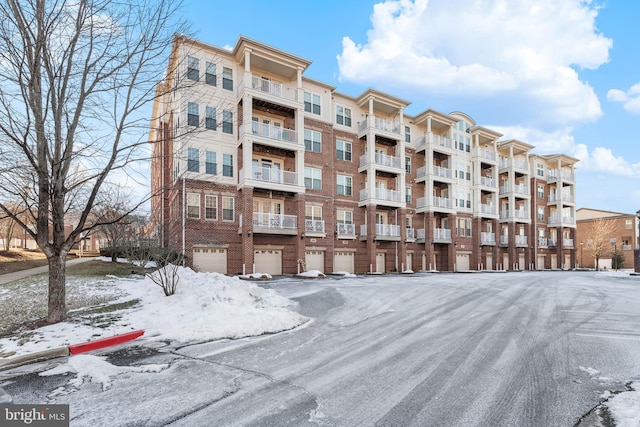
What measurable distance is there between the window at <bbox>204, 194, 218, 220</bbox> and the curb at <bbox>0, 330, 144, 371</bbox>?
15823 millimetres

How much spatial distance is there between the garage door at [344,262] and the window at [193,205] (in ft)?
39.1

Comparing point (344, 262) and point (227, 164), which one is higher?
point (227, 164)

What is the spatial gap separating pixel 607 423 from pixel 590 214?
2970 inches

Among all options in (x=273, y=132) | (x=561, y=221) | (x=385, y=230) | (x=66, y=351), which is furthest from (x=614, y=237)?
(x=66, y=351)

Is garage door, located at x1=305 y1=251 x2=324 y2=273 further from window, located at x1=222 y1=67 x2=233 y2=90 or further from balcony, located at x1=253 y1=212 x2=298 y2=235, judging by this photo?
window, located at x1=222 y1=67 x2=233 y2=90

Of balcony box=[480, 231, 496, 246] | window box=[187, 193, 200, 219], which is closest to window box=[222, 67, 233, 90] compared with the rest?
window box=[187, 193, 200, 219]

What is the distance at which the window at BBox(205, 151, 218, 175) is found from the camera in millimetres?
22978

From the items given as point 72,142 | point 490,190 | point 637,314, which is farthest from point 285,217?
point 490,190

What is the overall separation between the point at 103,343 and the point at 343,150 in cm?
2549

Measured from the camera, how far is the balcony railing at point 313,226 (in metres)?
26.3

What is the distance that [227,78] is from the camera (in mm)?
24172

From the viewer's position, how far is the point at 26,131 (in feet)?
23.9

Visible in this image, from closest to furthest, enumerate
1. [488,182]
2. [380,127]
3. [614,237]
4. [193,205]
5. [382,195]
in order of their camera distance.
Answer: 1. [193,205]
2. [382,195]
3. [380,127]
4. [488,182]
5. [614,237]

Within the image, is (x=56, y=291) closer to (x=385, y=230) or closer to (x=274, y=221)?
(x=274, y=221)
